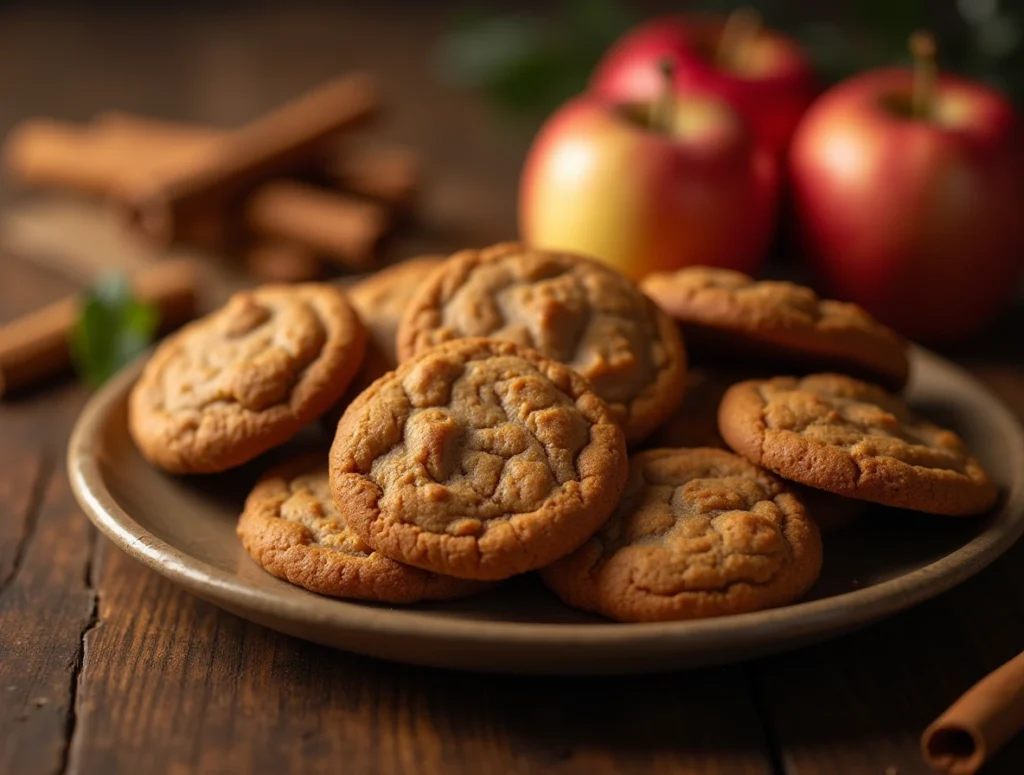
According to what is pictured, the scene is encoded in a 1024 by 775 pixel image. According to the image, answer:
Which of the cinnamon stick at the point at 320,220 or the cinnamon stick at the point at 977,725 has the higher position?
the cinnamon stick at the point at 977,725

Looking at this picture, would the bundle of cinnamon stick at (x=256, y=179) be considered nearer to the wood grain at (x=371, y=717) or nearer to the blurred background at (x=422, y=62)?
the blurred background at (x=422, y=62)

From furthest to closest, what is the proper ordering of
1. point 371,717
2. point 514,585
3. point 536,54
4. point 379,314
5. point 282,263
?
1. point 536,54
2. point 282,263
3. point 379,314
4. point 514,585
5. point 371,717

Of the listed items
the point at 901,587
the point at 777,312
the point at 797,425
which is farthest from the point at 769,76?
the point at 901,587

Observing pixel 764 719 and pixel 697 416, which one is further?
pixel 697 416

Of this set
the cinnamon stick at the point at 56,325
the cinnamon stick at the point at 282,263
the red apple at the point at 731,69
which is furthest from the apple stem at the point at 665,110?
the cinnamon stick at the point at 56,325

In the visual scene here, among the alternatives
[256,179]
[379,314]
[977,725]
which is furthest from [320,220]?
[977,725]

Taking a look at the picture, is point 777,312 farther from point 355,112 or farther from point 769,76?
point 355,112

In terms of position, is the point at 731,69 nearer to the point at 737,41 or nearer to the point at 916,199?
the point at 737,41
